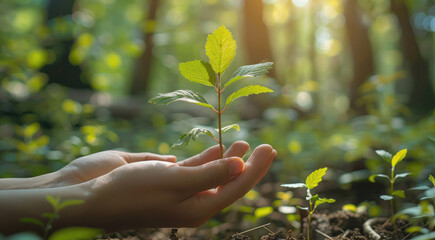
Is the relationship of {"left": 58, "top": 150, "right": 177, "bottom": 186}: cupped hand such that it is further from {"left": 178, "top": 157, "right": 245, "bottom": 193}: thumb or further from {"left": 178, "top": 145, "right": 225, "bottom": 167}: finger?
{"left": 178, "top": 157, "right": 245, "bottom": 193}: thumb

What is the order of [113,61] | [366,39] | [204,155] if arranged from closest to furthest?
[204,155] < [113,61] < [366,39]

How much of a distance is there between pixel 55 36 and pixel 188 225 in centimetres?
421

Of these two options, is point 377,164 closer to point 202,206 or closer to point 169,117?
point 202,206

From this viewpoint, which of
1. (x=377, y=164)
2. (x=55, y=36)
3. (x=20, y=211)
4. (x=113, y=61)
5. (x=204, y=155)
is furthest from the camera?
(x=55, y=36)

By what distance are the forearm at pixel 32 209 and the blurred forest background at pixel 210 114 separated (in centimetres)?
139

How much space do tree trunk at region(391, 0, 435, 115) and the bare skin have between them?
6894mm

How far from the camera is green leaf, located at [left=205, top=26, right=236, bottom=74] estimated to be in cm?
127

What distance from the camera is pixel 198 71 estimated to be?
4.39 feet

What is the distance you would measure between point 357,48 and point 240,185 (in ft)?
19.5

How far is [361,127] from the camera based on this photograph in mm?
4941

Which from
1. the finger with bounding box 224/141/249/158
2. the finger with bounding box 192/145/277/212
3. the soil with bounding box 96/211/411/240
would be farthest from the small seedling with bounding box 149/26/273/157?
the soil with bounding box 96/211/411/240

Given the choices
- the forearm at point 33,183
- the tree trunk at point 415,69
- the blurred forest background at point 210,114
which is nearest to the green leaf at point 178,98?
the forearm at point 33,183

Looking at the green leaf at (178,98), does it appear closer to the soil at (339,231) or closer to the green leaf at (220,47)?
the green leaf at (220,47)

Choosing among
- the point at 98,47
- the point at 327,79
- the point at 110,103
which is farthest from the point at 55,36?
the point at 327,79
